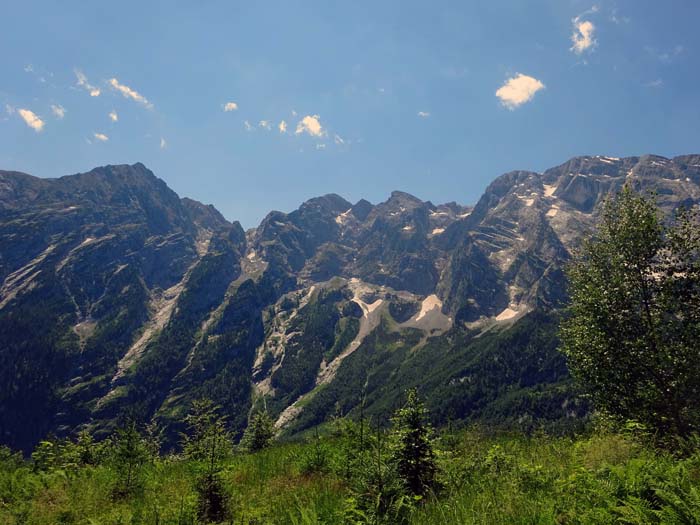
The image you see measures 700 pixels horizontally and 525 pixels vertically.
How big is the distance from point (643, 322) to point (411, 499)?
1762cm


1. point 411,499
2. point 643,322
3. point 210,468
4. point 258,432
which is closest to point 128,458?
point 210,468

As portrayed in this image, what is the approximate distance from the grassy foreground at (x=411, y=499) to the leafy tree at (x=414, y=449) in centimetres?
44

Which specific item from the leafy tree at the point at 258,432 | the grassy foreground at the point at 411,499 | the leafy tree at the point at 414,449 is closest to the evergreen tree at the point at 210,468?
the grassy foreground at the point at 411,499

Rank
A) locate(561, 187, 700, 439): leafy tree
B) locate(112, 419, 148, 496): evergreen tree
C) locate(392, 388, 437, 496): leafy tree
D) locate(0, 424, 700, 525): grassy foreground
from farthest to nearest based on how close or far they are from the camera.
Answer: locate(561, 187, 700, 439): leafy tree, locate(112, 419, 148, 496): evergreen tree, locate(392, 388, 437, 496): leafy tree, locate(0, 424, 700, 525): grassy foreground

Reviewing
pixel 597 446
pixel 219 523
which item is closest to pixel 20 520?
pixel 219 523

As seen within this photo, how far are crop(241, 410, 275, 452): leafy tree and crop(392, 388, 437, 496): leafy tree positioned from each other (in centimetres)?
1512

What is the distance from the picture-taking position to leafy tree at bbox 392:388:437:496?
9.99 metres

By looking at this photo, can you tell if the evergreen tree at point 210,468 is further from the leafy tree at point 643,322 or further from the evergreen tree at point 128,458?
the leafy tree at point 643,322

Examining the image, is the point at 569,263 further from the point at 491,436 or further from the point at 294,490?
the point at 294,490

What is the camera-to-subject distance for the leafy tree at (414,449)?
9992mm

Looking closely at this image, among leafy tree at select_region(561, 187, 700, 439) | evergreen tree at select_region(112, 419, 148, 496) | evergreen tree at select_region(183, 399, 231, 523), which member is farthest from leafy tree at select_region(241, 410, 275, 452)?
leafy tree at select_region(561, 187, 700, 439)

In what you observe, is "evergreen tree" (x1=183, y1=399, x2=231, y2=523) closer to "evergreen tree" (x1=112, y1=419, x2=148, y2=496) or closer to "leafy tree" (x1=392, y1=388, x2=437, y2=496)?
"evergreen tree" (x1=112, y1=419, x2=148, y2=496)

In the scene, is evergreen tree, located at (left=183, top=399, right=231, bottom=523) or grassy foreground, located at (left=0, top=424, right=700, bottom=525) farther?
evergreen tree, located at (left=183, top=399, right=231, bottom=523)

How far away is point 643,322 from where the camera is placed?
19719 millimetres
